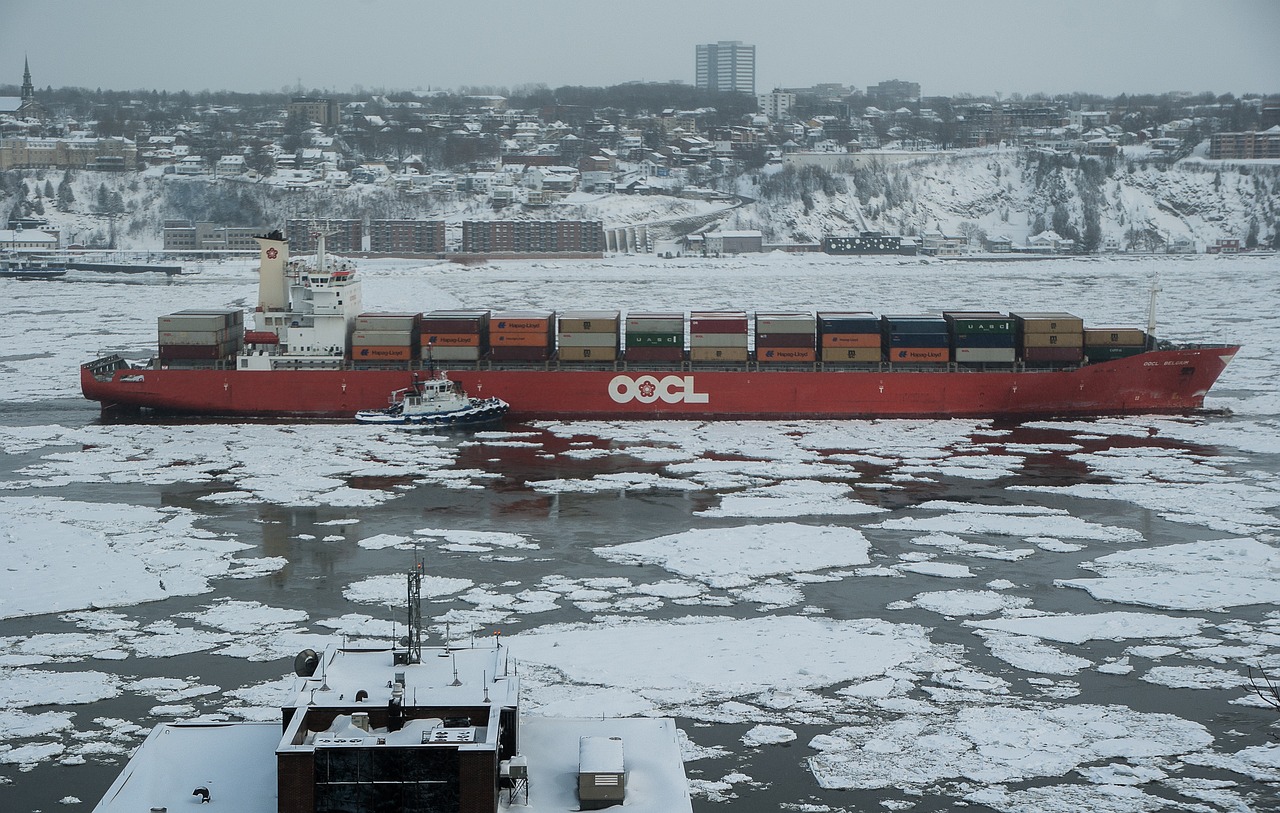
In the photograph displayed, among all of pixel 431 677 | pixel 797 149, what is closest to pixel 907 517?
pixel 431 677

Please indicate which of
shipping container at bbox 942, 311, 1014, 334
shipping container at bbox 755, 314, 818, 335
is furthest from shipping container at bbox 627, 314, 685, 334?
shipping container at bbox 942, 311, 1014, 334

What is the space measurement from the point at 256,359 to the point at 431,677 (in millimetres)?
28418

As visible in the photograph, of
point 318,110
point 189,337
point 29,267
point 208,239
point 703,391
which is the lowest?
point 703,391

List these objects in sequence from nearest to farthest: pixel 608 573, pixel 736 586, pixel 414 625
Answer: pixel 414 625 < pixel 736 586 < pixel 608 573

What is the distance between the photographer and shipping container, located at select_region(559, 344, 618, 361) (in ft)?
133

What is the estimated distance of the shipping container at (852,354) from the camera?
40.5m

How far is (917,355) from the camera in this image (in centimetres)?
4031

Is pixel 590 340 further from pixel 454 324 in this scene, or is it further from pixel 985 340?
pixel 985 340

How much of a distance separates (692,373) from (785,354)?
2.85 meters

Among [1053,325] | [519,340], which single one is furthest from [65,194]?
[1053,325]

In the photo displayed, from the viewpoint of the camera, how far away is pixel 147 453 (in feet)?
114

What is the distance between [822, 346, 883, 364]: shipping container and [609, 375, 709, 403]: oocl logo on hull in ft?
12.5

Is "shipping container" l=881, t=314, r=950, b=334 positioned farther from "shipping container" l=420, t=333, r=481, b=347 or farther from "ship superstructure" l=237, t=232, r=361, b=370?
"ship superstructure" l=237, t=232, r=361, b=370

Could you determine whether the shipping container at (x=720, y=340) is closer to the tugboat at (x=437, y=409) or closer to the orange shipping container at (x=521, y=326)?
the orange shipping container at (x=521, y=326)
